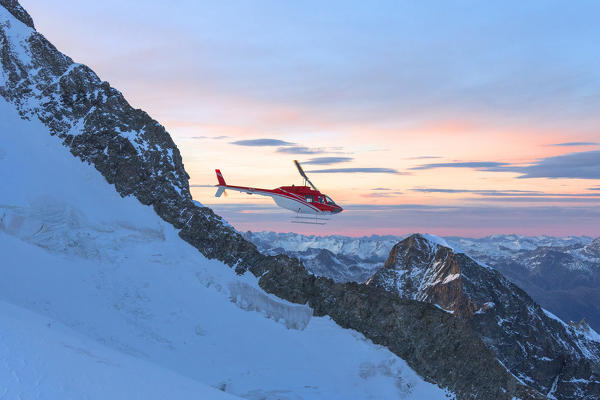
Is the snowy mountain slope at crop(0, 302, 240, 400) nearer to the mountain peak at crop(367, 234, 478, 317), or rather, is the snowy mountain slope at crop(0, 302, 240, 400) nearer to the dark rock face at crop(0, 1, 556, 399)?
the dark rock face at crop(0, 1, 556, 399)

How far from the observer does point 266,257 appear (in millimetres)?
47500

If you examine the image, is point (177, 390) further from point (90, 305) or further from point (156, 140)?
point (156, 140)

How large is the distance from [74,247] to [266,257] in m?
18.0

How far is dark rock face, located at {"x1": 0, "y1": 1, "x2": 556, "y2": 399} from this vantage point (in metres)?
42.1

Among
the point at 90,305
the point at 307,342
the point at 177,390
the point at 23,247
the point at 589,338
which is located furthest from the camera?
the point at 589,338

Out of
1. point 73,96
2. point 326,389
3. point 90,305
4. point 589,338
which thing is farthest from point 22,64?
point 589,338

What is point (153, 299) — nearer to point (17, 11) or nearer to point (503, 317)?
point (17, 11)

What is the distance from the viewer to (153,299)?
1481 inches

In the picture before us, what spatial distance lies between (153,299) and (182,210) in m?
13.7

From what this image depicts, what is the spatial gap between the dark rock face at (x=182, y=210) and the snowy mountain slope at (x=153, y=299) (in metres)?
1.69

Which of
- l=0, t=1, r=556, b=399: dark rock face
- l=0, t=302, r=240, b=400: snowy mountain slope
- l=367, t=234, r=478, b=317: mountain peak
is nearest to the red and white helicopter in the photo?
l=0, t=1, r=556, b=399: dark rock face

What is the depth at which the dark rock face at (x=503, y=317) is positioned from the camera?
443 feet

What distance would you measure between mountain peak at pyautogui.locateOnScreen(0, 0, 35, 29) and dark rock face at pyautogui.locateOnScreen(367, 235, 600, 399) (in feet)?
407

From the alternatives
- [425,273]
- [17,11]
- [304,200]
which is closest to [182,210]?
[304,200]
